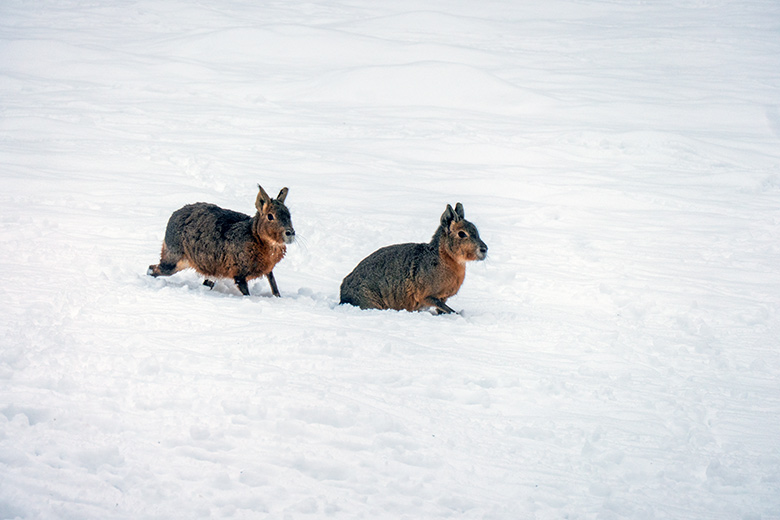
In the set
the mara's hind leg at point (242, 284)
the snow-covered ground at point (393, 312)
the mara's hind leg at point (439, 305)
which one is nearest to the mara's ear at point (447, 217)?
the mara's hind leg at point (439, 305)

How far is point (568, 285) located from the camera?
854 cm

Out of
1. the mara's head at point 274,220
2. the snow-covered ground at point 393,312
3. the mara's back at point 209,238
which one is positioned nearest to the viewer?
the snow-covered ground at point 393,312

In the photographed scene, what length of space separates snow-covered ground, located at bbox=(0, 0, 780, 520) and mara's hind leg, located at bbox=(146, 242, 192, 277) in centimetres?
21

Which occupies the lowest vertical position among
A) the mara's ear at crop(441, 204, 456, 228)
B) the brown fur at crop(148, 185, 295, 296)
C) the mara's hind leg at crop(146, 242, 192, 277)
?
the mara's hind leg at crop(146, 242, 192, 277)

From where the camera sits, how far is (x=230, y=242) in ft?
25.1

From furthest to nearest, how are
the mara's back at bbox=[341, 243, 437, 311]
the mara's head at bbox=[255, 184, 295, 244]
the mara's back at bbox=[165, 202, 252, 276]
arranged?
the mara's back at bbox=[165, 202, 252, 276]
the mara's back at bbox=[341, 243, 437, 311]
the mara's head at bbox=[255, 184, 295, 244]

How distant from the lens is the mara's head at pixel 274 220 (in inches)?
293

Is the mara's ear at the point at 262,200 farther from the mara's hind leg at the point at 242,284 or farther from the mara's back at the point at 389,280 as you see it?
the mara's back at the point at 389,280

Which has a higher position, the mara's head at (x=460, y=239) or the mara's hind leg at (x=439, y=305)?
the mara's head at (x=460, y=239)

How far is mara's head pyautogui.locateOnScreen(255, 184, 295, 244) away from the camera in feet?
24.4

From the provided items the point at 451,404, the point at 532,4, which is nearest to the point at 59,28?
the point at 532,4

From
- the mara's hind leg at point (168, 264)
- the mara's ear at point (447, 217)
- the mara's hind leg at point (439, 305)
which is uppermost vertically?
the mara's ear at point (447, 217)

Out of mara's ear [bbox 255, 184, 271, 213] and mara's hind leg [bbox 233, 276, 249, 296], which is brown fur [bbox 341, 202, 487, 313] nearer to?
mara's hind leg [bbox 233, 276, 249, 296]

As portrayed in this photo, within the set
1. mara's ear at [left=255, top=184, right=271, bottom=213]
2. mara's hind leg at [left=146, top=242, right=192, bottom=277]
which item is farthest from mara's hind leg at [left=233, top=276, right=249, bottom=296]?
mara's ear at [left=255, top=184, right=271, bottom=213]
